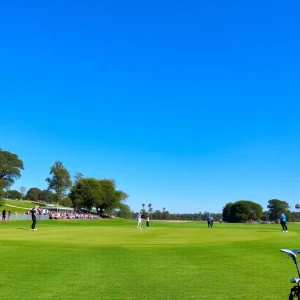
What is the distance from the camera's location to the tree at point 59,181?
434 feet

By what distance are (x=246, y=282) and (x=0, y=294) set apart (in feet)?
22.5

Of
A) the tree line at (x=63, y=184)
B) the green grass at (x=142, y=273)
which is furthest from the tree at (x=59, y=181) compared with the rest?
the green grass at (x=142, y=273)

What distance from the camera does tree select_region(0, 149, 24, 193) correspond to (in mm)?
129875

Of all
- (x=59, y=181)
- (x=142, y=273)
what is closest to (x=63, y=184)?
(x=59, y=181)

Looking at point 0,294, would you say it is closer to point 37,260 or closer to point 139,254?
point 37,260

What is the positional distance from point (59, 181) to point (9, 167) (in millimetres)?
18618

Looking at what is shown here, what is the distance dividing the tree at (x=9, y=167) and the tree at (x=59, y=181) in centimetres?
1306

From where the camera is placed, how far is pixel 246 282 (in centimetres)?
1098

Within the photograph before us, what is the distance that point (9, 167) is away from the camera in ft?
436

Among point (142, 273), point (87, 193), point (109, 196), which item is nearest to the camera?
point (142, 273)

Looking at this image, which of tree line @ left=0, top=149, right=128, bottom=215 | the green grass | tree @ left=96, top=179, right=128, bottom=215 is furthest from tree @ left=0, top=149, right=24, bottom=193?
the green grass

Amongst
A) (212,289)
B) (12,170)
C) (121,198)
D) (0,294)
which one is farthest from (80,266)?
(121,198)

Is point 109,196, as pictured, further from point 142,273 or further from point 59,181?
point 142,273

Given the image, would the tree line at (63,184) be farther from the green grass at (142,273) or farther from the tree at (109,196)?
the green grass at (142,273)
